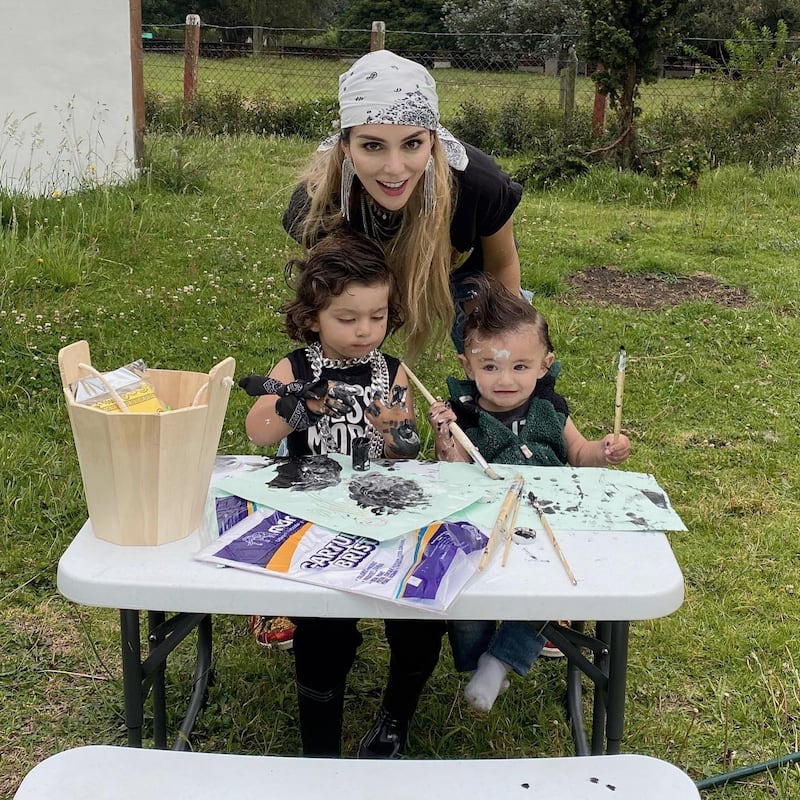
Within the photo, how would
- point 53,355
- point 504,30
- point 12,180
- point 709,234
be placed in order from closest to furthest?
point 53,355 → point 12,180 → point 709,234 → point 504,30

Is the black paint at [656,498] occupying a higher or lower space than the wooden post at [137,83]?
lower

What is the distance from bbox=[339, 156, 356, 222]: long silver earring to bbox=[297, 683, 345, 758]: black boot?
1.16 meters

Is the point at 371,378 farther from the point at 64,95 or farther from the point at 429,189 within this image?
the point at 64,95

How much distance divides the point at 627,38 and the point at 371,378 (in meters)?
7.02

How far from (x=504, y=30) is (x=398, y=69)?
30806 mm

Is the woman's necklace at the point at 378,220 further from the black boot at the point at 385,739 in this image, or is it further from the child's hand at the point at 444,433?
the black boot at the point at 385,739

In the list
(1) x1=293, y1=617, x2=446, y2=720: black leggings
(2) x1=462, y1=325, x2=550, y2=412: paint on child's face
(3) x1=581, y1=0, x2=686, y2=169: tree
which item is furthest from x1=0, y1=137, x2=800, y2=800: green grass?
(3) x1=581, y1=0, x2=686, y2=169: tree

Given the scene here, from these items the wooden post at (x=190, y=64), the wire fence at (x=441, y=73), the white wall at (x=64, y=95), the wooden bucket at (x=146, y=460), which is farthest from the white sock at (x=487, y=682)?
the wooden post at (x=190, y=64)

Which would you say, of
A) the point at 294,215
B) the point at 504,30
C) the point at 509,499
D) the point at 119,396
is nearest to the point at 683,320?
the point at 294,215

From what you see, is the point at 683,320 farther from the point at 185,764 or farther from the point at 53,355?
the point at 185,764

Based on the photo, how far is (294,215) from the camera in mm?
2588

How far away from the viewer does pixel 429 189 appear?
2.28 metres

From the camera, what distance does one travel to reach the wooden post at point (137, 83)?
6.42 meters

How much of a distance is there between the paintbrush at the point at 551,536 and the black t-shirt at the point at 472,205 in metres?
1.04
